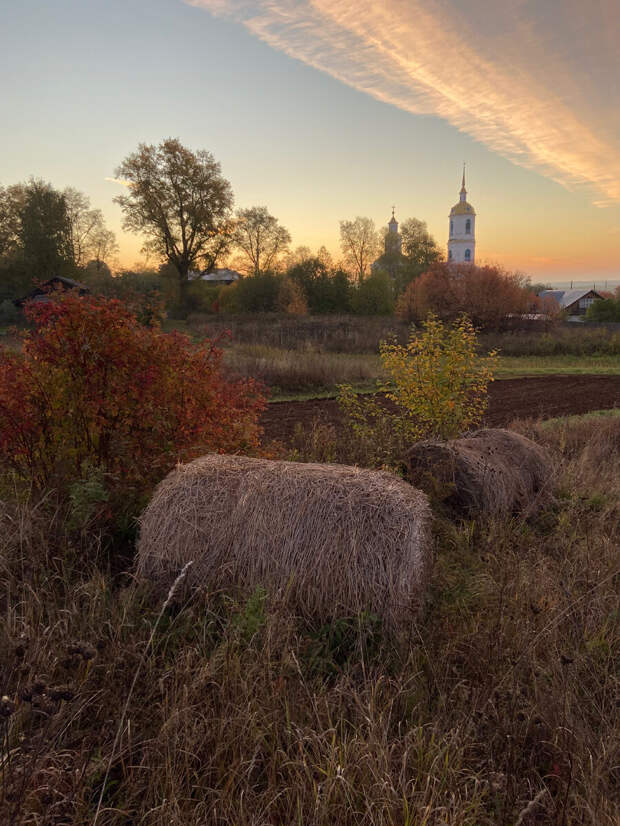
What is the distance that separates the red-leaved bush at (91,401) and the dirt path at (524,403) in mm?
5875

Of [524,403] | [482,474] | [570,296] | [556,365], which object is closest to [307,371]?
[524,403]

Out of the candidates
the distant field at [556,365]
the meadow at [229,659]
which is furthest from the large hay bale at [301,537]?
the distant field at [556,365]

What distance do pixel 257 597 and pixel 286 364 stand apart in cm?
1608

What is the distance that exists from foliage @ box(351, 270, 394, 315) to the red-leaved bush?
4428cm

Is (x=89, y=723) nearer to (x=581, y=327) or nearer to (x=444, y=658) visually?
(x=444, y=658)

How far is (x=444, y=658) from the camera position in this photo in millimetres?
3230

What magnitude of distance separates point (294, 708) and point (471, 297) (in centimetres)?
3817

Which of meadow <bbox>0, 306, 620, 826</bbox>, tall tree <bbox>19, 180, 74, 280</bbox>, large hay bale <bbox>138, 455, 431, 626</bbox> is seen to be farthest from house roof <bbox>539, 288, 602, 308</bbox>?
large hay bale <bbox>138, 455, 431, 626</bbox>

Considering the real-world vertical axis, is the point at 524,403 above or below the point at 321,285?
below

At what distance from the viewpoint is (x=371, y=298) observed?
4834cm

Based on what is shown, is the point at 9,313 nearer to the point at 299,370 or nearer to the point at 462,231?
the point at 299,370

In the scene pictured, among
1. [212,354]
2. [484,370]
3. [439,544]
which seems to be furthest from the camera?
[484,370]

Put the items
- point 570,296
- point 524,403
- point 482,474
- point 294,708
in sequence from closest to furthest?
point 294,708, point 482,474, point 524,403, point 570,296

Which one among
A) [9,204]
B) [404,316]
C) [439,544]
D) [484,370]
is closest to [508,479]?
[439,544]
